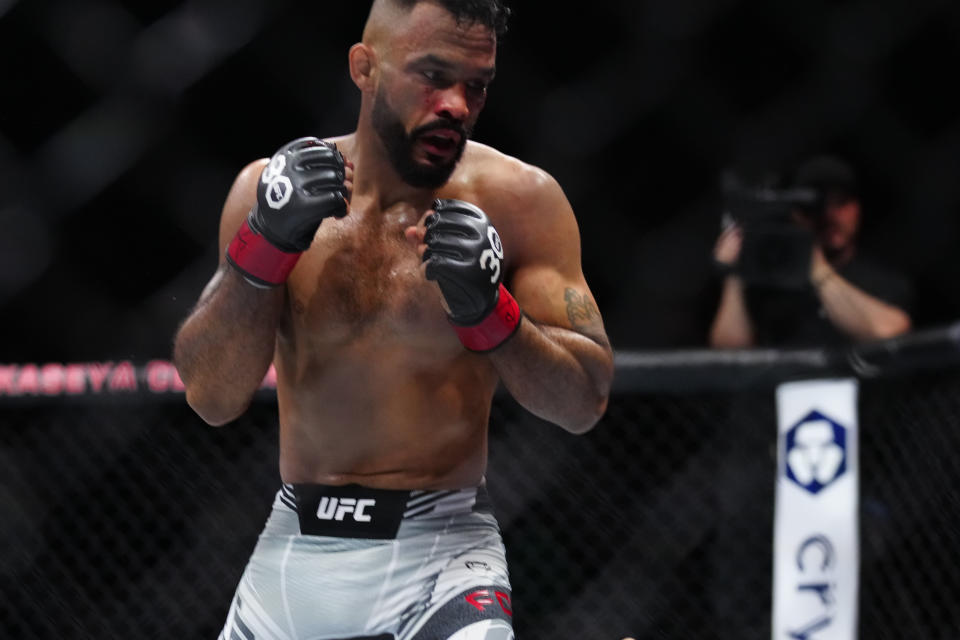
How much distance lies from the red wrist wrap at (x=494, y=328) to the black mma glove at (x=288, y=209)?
21 centimetres

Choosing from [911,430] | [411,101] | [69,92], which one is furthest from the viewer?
[69,92]

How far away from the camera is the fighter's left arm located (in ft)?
5.04

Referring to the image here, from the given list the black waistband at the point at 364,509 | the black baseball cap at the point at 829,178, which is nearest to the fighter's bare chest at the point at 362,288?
the black waistband at the point at 364,509

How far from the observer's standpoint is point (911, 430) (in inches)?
83.5

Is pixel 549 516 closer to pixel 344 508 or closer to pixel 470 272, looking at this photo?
pixel 344 508

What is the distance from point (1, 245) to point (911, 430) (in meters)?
2.22

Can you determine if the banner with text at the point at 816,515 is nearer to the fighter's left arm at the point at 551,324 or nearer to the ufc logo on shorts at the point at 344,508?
the fighter's left arm at the point at 551,324

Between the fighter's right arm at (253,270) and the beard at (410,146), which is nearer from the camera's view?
the fighter's right arm at (253,270)

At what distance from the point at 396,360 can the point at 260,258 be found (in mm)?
234

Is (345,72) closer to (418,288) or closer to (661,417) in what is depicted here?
(661,417)

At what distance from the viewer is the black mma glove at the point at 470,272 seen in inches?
55.7

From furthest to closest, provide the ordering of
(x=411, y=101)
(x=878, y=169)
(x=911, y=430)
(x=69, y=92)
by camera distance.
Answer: (x=878, y=169) < (x=69, y=92) < (x=911, y=430) < (x=411, y=101)

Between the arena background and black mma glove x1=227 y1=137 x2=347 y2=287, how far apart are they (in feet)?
2.87

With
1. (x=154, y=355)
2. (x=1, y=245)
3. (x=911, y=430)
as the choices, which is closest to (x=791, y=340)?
(x=911, y=430)
